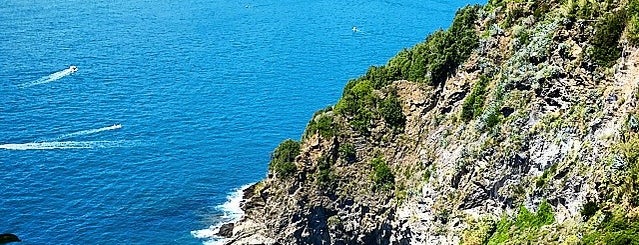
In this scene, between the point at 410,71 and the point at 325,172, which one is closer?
the point at 325,172

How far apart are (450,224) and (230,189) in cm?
3677

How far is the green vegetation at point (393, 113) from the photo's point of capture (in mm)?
53969

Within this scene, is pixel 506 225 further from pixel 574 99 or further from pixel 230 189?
pixel 230 189

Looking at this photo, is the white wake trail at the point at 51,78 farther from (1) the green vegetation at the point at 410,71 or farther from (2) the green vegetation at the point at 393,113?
(2) the green vegetation at the point at 393,113

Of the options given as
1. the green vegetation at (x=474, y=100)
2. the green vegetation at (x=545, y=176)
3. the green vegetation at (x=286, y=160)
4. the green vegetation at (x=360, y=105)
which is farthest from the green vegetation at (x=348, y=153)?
the green vegetation at (x=545, y=176)

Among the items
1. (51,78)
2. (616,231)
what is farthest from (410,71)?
(51,78)

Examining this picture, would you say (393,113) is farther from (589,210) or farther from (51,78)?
(51,78)

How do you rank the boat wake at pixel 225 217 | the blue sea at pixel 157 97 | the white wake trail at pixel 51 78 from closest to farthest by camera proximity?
the boat wake at pixel 225 217
the blue sea at pixel 157 97
the white wake trail at pixel 51 78

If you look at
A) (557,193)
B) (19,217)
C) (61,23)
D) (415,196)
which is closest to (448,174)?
(415,196)

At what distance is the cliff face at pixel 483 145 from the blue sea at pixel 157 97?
15016mm

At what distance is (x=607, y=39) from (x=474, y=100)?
10407 mm

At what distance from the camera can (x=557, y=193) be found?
3741 cm

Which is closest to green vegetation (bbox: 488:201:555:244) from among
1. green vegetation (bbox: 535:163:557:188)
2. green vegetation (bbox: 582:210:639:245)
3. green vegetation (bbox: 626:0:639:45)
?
green vegetation (bbox: 535:163:557:188)

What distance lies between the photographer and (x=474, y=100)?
47875mm
